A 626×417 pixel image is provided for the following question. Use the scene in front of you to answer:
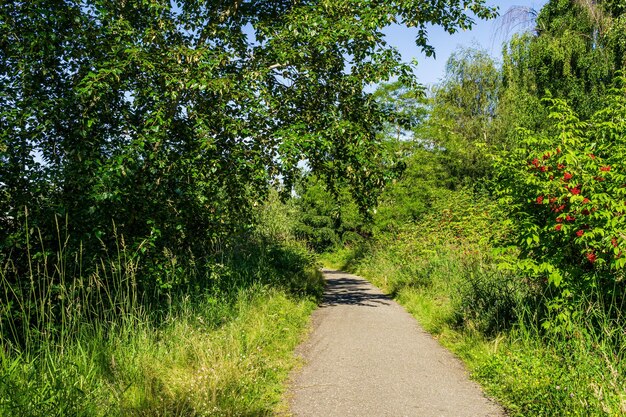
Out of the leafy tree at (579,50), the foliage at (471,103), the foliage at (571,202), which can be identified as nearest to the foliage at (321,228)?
the foliage at (471,103)

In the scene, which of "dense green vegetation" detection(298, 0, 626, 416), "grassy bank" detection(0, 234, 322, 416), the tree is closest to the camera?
"grassy bank" detection(0, 234, 322, 416)

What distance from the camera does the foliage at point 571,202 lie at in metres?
4.95

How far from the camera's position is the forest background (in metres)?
4.48

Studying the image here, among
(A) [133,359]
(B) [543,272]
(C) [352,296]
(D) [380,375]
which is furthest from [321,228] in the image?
(A) [133,359]

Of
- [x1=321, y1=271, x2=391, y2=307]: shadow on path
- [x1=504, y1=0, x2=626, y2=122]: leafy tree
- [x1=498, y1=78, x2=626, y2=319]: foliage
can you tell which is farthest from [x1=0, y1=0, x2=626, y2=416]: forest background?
[x1=504, y1=0, x2=626, y2=122]: leafy tree

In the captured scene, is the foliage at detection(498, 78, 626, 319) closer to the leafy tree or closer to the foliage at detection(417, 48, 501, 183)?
the leafy tree

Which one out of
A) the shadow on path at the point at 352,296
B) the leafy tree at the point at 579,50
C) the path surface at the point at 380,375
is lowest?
the shadow on path at the point at 352,296

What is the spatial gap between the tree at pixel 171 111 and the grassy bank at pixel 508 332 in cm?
297

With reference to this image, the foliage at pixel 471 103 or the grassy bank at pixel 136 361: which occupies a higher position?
the foliage at pixel 471 103

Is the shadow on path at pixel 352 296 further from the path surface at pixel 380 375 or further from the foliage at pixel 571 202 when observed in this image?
the foliage at pixel 571 202

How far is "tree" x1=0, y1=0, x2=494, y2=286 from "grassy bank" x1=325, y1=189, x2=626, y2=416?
297 cm

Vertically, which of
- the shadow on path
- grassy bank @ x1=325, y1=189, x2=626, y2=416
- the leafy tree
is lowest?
the shadow on path

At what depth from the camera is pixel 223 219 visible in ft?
30.3

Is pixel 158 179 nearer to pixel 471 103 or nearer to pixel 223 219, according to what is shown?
pixel 223 219
